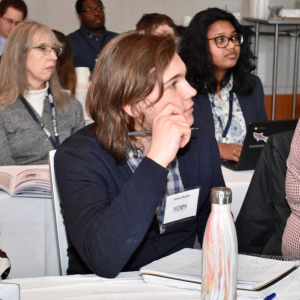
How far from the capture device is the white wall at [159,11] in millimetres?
6438

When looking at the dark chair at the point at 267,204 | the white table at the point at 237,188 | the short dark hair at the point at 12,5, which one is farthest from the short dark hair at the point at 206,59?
the short dark hair at the point at 12,5

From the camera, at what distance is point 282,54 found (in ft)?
22.7

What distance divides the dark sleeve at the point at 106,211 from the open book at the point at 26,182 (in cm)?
79

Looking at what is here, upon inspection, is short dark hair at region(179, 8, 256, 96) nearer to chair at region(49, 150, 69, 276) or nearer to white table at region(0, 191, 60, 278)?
white table at region(0, 191, 60, 278)

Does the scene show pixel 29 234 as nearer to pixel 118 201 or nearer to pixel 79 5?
pixel 118 201

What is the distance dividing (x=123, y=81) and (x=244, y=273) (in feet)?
2.04

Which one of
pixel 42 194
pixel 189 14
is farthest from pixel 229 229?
pixel 189 14

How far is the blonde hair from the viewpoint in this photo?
3.06 meters

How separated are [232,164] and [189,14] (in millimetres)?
4510

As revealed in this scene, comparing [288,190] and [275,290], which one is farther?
[288,190]

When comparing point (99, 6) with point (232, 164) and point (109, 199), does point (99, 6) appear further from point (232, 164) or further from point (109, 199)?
point (109, 199)

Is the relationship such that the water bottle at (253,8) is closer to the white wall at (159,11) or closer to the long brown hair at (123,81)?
the white wall at (159,11)

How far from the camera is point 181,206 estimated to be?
160 centimetres

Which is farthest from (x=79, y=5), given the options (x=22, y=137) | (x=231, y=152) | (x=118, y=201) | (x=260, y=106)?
(x=118, y=201)
